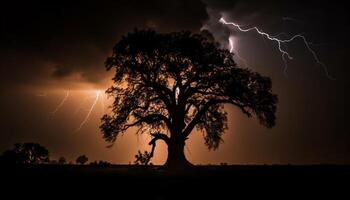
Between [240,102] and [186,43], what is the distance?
19.6 ft

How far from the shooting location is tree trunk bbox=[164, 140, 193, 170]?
96.5ft

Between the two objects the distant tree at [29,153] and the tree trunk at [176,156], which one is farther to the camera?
the distant tree at [29,153]

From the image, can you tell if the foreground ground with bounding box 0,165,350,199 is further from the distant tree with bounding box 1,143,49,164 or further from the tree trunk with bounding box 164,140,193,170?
the distant tree with bounding box 1,143,49,164

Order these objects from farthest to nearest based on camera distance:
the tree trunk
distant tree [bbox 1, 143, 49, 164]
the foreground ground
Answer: distant tree [bbox 1, 143, 49, 164], the tree trunk, the foreground ground

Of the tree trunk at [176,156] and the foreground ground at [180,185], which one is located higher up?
the tree trunk at [176,156]

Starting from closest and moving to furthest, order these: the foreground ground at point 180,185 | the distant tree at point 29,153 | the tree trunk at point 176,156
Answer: the foreground ground at point 180,185 < the tree trunk at point 176,156 < the distant tree at point 29,153

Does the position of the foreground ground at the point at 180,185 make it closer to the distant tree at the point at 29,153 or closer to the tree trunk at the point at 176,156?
the tree trunk at the point at 176,156

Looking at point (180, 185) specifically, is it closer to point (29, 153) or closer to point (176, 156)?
point (176, 156)

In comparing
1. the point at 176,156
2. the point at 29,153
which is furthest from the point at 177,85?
the point at 29,153

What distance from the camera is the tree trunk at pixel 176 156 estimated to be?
29.4m

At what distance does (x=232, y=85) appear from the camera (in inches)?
1158

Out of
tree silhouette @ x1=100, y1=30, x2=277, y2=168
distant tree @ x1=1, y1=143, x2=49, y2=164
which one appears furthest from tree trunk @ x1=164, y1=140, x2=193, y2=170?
distant tree @ x1=1, y1=143, x2=49, y2=164

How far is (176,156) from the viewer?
96.7ft

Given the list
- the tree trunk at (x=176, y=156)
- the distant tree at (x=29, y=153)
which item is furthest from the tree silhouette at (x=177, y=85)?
the distant tree at (x=29, y=153)
